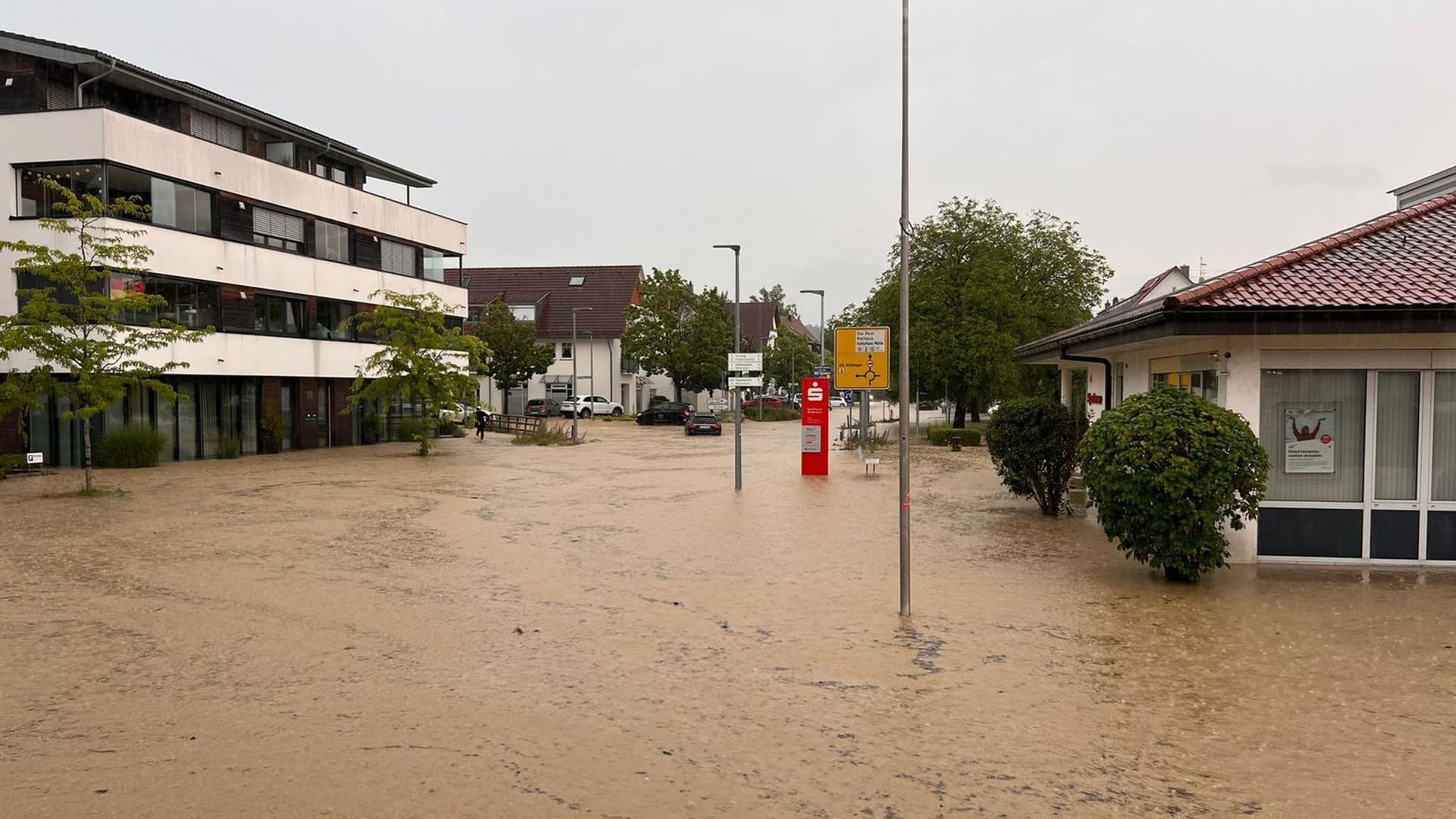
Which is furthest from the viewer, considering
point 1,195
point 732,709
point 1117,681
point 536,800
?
point 1,195

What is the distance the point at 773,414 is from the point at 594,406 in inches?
467

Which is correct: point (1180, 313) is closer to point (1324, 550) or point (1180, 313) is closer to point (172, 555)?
point (1324, 550)

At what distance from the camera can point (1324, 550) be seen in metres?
12.5

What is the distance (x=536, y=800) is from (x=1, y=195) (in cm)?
2864

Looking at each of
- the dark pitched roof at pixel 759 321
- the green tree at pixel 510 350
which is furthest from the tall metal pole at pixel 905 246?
the dark pitched roof at pixel 759 321

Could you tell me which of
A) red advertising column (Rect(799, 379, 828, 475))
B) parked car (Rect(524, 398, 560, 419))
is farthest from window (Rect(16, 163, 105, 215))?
parked car (Rect(524, 398, 560, 419))

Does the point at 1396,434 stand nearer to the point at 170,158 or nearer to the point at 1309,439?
the point at 1309,439

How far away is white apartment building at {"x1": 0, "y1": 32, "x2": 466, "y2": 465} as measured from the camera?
88.8 ft

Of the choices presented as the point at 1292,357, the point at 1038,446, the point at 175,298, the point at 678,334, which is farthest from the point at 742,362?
the point at 678,334

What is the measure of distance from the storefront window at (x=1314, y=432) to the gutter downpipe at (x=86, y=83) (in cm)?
2803

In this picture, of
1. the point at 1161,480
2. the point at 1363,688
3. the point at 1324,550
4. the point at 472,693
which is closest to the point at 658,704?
the point at 472,693

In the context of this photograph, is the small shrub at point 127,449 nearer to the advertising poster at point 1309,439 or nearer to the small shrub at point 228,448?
the small shrub at point 228,448

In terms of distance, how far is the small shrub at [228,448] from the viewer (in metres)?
32.0

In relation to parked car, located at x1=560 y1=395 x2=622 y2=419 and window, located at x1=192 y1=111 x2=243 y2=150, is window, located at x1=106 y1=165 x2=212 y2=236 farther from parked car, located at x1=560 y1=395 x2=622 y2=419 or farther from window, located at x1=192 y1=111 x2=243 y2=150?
parked car, located at x1=560 y1=395 x2=622 y2=419
